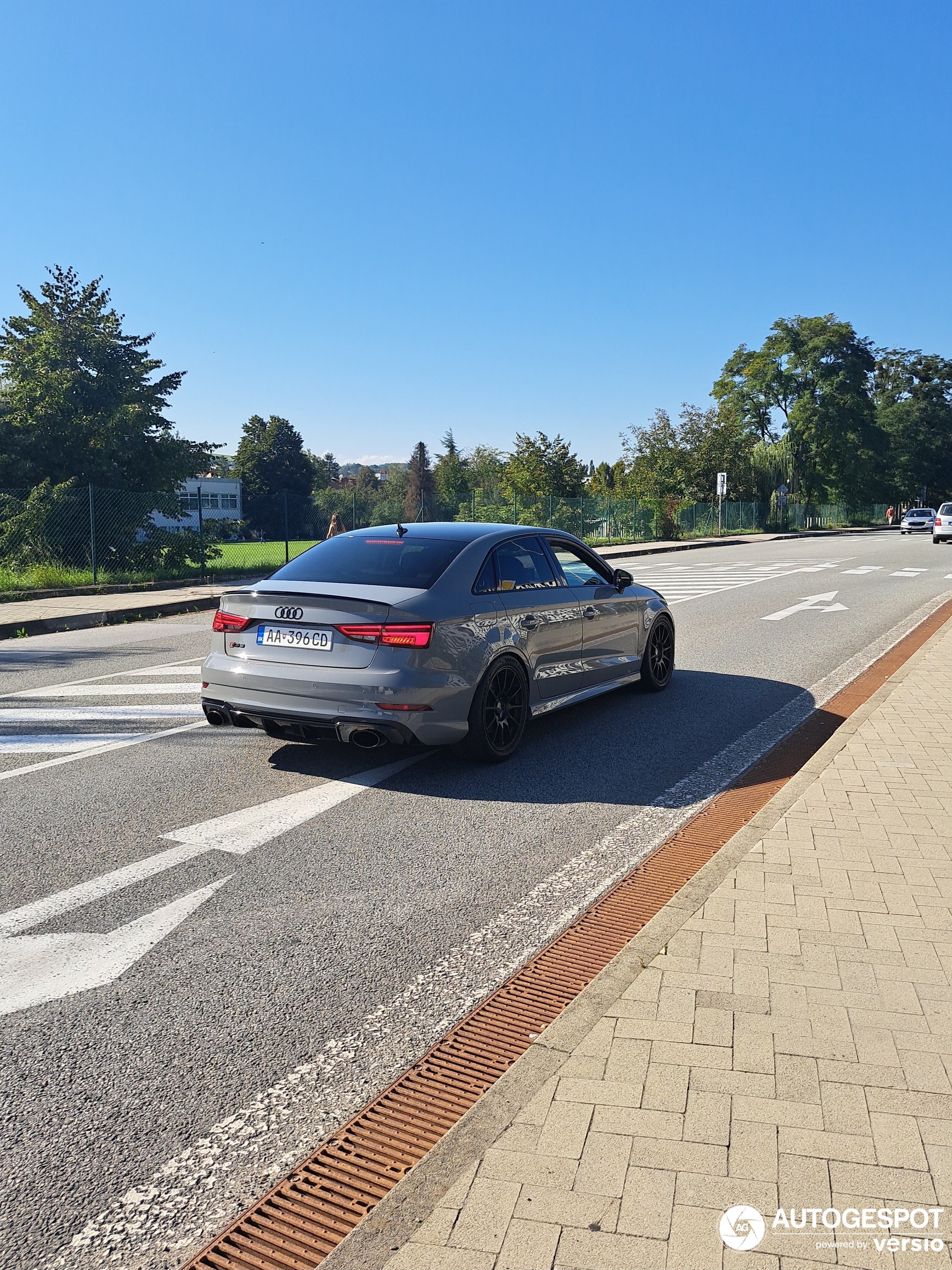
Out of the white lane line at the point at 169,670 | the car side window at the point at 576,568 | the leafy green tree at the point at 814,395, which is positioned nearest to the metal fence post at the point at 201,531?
the white lane line at the point at 169,670

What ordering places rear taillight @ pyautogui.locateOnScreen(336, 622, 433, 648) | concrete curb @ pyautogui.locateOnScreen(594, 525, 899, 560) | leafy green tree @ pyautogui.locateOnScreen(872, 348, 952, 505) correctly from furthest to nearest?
leafy green tree @ pyautogui.locateOnScreen(872, 348, 952, 505)
concrete curb @ pyautogui.locateOnScreen(594, 525, 899, 560)
rear taillight @ pyautogui.locateOnScreen(336, 622, 433, 648)

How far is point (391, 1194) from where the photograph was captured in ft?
7.82

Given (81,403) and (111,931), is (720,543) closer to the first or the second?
(81,403)

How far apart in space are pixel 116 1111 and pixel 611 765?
4.22m

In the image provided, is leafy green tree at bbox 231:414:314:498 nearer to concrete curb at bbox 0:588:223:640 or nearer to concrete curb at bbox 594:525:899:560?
concrete curb at bbox 594:525:899:560

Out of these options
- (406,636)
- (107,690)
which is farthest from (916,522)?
(406,636)

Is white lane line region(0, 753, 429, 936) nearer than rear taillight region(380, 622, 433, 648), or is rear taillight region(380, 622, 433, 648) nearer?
white lane line region(0, 753, 429, 936)

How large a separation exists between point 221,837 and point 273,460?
100843 mm

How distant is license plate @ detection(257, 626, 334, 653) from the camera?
19.7ft

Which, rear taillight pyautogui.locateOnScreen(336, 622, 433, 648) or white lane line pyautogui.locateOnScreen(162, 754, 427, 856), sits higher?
rear taillight pyautogui.locateOnScreen(336, 622, 433, 648)

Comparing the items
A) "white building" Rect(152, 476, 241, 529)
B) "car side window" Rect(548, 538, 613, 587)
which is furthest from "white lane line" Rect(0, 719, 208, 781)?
"white building" Rect(152, 476, 241, 529)

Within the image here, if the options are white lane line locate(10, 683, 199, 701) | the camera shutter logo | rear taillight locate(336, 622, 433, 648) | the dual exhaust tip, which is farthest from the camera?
white lane line locate(10, 683, 199, 701)

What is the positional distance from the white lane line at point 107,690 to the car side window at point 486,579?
132 inches

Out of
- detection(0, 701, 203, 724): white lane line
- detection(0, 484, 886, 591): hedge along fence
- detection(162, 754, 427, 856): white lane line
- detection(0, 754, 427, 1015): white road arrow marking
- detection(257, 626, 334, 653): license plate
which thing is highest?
detection(0, 484, 886, 591): hedge along fence
